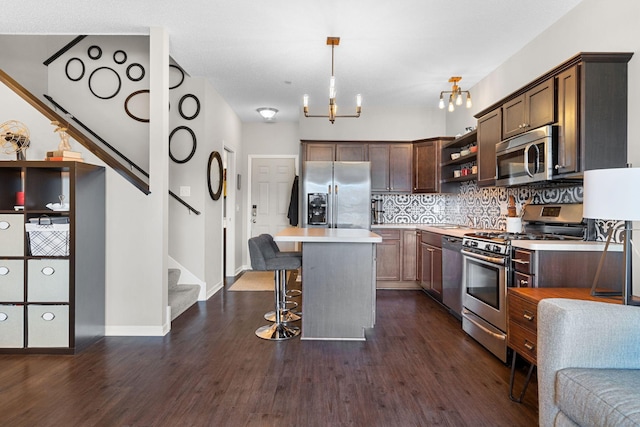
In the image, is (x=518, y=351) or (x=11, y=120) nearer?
(x=518, y=351)

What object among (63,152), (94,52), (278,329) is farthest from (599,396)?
(94,52)

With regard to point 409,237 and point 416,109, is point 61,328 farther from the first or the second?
point 416,109

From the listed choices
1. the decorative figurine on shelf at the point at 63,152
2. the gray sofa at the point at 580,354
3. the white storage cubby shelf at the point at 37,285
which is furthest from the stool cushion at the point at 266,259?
the gray sofa at the point at 580,354

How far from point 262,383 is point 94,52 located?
379 cm

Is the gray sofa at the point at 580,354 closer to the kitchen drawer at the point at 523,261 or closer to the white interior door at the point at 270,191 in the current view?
the kitchen drawer at the point at 523,261

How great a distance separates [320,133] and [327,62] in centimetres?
171

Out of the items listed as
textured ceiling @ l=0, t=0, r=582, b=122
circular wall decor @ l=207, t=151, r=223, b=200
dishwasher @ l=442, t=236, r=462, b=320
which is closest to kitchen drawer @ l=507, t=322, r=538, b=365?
dishwasher @ l=442, t=236, r=462, b=320

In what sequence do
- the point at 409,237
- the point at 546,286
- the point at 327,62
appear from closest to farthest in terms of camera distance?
the point at 546,286, the point at 327,62, the point at 409,237

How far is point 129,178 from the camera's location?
10.7ft

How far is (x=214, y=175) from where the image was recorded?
4824mm

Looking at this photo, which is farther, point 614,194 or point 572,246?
point 572,246

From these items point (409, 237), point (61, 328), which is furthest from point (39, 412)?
point (409, 237)

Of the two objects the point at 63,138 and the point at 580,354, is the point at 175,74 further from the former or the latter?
the point at 580,354

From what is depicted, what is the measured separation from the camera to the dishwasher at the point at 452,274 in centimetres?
359
